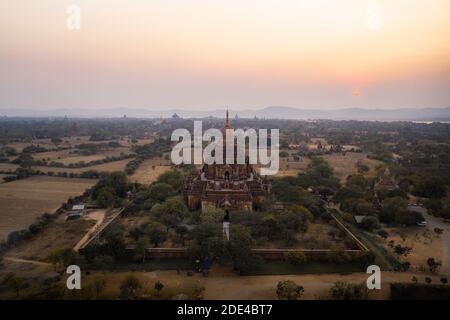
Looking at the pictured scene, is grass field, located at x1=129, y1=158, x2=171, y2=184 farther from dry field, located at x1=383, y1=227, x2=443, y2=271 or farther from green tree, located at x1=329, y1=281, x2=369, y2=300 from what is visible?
green tree, located at x1=329, y1=281, x2=369, y2=300

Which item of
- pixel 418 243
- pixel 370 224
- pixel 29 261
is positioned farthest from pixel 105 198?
pixel 418 243

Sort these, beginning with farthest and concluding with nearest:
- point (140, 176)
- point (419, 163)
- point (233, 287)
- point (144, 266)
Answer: point (419, 163) → point (140, 176) → point (144, 266) → point (233, 287)

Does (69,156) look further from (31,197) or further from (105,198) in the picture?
(105,198)
